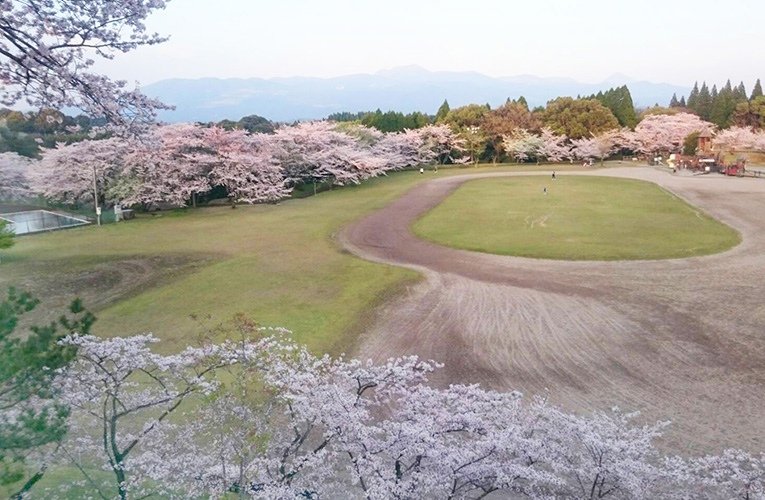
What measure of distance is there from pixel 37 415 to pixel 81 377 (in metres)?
1.82

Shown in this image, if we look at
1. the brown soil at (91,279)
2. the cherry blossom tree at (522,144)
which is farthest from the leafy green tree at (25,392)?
the cherry blossom tree at (522,144)

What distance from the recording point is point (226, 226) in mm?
28125

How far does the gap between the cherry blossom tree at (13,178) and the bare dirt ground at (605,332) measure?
2521 centimetres

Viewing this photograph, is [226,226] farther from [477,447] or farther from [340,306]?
[477,447]

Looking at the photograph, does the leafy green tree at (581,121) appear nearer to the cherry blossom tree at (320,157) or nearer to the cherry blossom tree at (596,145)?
the cherry blossom tree at (596,145)

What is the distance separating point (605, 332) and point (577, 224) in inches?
569

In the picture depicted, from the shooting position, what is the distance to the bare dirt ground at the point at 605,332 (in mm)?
10367

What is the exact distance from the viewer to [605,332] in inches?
539

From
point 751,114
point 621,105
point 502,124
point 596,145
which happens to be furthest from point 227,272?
point 751,114

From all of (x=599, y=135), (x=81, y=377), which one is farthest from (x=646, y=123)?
(x=81, y=377)

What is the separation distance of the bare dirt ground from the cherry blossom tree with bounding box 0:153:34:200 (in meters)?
25.2

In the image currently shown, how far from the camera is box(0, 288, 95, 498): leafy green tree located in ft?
17.8

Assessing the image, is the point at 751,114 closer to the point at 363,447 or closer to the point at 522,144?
the point at 522,144

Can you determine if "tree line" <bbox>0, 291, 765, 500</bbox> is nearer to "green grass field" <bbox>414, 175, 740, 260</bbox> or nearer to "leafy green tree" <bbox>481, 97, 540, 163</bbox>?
"green grass field" <bbox>414, 175, 740, 260</bbox>
